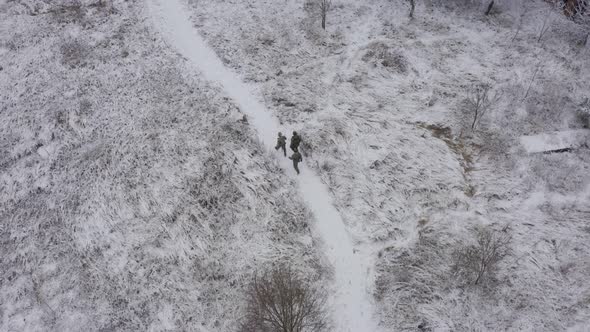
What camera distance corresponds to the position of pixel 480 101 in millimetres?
19203

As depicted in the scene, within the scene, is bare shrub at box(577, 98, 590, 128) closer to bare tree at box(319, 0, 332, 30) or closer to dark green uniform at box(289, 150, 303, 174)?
dark green uniform at box(289, 150, 303, 174)

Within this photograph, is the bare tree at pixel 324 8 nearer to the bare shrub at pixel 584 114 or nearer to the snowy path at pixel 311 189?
the snowy path at pixel 311 189

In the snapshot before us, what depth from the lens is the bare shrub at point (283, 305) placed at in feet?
33.8

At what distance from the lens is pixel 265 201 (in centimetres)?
1552

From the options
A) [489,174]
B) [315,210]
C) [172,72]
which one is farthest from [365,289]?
[172,72]

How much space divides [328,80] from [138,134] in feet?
32.7

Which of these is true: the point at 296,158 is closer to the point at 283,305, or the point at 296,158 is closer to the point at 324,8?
the point at 283,305

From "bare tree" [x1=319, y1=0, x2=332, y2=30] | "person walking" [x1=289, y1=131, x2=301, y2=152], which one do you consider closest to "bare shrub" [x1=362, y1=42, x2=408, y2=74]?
"bare tree" [x1=319, y1=0, x2=332, y2=30]

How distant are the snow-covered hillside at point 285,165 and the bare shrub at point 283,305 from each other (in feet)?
1.67

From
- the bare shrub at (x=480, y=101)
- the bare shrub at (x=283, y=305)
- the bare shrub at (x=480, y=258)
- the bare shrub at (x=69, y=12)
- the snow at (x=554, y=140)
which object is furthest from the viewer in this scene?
the bare shrub at (x=69, y=12)

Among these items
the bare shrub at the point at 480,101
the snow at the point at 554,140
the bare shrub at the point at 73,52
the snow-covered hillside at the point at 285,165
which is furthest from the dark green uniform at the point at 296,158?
the bare shrub at the point at 73,52

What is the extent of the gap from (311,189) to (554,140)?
37.7ft

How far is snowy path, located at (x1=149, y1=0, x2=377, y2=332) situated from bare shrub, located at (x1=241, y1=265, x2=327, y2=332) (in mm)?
708

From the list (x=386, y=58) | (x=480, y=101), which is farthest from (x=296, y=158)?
Answer: (x=480, y=101)
